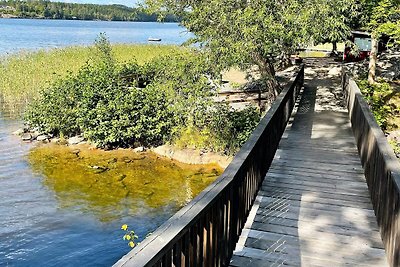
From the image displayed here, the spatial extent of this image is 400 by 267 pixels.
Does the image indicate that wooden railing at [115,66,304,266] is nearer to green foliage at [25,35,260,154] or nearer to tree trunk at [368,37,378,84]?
green foliage at [25,35,260,154]

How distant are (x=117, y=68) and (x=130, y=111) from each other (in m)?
2.92

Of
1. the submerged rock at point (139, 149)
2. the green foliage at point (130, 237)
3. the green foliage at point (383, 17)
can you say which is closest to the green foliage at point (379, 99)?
the green foliage at point (383, 17)

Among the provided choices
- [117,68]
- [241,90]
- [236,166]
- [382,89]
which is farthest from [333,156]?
[117,68]

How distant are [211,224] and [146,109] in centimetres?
1159

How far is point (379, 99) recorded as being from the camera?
14531mm

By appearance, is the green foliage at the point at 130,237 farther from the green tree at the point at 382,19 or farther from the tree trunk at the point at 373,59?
the tree trunk at the point at 373,59

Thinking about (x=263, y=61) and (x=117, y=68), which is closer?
(x=263, y=61)

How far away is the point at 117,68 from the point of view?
16594 mm

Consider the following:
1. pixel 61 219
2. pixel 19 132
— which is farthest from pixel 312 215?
pixel 19 132

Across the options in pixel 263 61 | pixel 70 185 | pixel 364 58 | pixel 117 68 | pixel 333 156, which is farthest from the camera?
pixel 364 58

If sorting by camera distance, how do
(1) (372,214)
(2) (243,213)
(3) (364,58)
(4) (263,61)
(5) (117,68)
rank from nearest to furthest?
(2) (243,213) < (1) (372,214) < (4) (263,61) < (5) (117,68) < (3) (364,58)

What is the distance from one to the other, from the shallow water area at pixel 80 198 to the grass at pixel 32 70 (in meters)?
6.24

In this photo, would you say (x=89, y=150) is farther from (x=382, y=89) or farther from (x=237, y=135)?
(x=382, y=89)

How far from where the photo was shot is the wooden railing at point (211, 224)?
2.15 m
